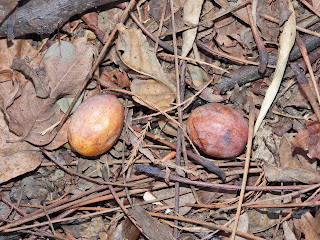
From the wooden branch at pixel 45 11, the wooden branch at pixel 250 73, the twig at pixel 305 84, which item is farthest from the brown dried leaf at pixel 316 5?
the wooden branch at pixel 45 11

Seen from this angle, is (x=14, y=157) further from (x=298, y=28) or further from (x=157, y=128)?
(x=298, y=28)

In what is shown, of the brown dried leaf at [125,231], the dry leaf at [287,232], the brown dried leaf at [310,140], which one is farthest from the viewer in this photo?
the brown dried leaf at [125,231]

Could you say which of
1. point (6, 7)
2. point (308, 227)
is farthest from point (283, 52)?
point (6, 7)

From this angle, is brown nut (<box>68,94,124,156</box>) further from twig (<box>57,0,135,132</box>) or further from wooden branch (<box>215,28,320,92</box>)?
wooden branch (<box>215,28,320,92</box>)

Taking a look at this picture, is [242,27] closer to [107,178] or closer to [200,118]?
[200,118]

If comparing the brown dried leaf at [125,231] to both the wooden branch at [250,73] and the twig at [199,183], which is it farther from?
the wooden branch at [250,73]
